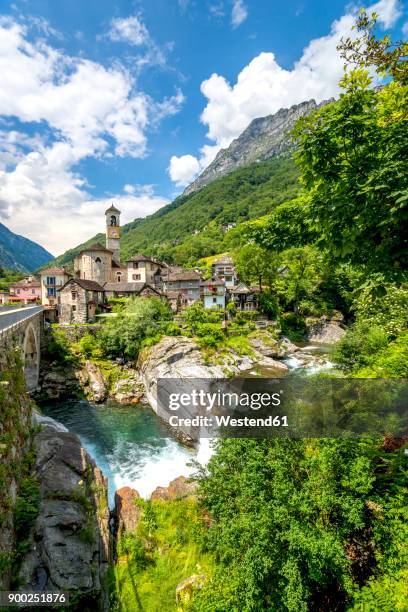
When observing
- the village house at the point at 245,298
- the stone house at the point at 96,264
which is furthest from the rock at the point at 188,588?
the stone house at the point at 96,264

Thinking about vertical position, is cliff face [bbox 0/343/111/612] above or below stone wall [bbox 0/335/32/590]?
below

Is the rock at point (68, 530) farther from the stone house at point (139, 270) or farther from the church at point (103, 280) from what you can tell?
the stone house at point (139, 270)

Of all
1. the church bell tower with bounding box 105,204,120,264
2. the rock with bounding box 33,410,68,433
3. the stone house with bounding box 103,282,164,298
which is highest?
the church bell tower with bounding box 105,204,120,264

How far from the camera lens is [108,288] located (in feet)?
178

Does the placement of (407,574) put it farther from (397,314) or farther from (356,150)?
(397,314)

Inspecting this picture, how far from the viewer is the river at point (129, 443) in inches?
698

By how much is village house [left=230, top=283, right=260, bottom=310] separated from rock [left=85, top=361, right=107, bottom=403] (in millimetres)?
29657

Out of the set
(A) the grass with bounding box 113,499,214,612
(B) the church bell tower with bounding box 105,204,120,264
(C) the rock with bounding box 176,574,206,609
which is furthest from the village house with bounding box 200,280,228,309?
(C) the rock with bounding box 176,574,206,609

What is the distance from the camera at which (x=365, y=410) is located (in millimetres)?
9031

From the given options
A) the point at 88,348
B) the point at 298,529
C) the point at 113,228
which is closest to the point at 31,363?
the point at 88,348

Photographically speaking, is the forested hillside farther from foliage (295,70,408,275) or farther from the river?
foliage (295,70,408,275)

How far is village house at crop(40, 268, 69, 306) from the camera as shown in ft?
169

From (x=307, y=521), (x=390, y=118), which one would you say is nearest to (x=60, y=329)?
(x=307, y=521)

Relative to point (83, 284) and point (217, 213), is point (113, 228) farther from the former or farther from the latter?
point (217, 213)
